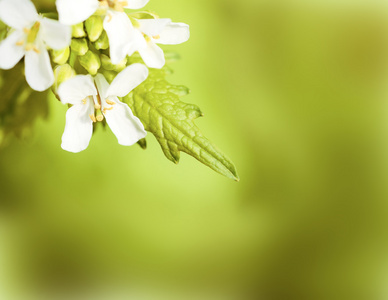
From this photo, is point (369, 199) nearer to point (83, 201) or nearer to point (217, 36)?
point (217, 36)

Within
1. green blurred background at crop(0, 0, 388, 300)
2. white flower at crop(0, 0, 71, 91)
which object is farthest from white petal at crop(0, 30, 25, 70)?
green blurred background at crop(0, 0, 388, 300)

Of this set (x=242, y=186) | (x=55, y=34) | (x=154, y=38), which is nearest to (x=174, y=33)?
(x=154, y=38)

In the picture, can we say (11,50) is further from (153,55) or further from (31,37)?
(153,55)

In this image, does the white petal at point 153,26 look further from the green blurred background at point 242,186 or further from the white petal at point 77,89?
the green blurred background at point 242,186

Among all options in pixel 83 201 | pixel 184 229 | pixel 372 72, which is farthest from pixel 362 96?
pixel 83 201

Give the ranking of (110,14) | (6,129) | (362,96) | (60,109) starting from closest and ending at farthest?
(110,14)
(6,129)
(60,109)
(362,96)

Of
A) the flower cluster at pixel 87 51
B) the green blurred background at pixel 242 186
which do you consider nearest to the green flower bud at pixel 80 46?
the flower cluster at pixel 87 51
